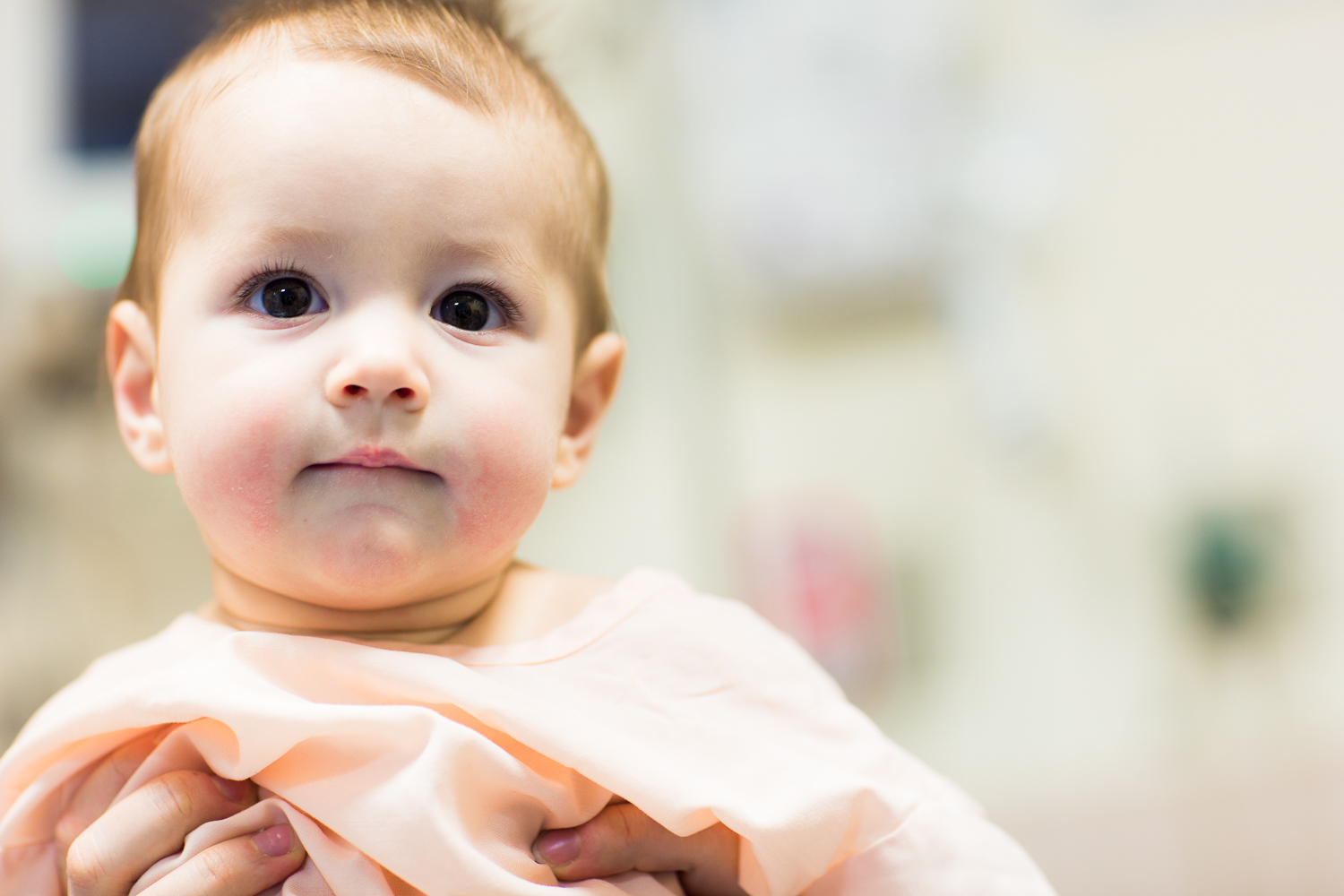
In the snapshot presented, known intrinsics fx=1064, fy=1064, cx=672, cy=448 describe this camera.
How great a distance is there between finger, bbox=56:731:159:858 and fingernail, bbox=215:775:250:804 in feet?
0.15

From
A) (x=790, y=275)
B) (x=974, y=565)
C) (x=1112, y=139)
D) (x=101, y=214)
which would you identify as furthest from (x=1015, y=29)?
(x=101, y=214)

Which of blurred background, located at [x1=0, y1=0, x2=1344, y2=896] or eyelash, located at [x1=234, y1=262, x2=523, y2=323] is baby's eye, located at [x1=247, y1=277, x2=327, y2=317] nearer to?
eyelash, located at [x1=234, y1=262, x2=523, y2=323]

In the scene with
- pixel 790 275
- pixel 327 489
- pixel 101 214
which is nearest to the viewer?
pixel 327 489

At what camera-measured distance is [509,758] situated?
1.61ft

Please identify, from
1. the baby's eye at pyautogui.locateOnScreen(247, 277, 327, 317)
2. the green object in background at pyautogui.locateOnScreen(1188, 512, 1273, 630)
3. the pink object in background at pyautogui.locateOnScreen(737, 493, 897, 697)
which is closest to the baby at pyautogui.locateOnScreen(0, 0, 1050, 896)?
the baby's eye at pyautogui.locateOnScreen(247, 277, 327, 317)

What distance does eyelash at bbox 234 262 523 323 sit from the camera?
485 mm

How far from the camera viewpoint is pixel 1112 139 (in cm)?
184

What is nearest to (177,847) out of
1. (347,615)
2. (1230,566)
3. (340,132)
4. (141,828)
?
(141,828)

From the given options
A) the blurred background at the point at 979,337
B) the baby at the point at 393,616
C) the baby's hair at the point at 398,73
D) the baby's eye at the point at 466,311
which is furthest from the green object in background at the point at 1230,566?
the baby's eye at the point at 466,311

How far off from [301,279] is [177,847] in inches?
11.2

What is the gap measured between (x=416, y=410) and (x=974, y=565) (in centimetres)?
152

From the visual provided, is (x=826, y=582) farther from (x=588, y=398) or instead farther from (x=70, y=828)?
(x=70, y=828)

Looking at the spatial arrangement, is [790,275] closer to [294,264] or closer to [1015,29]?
[1015,29]

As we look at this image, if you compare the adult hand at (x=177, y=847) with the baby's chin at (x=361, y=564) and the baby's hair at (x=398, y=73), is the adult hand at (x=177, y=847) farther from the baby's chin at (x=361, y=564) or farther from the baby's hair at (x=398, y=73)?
the baby's hair at (x=398, y=73)
